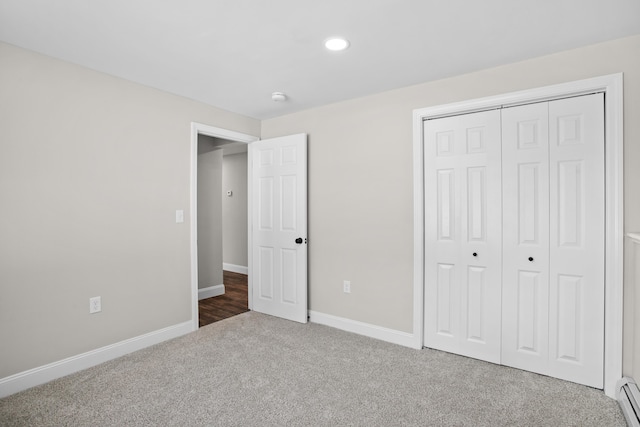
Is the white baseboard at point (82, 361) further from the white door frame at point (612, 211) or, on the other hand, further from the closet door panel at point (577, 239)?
the white door frame at point (612, 211)

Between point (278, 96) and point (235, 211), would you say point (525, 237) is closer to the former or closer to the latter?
point (278, 96)

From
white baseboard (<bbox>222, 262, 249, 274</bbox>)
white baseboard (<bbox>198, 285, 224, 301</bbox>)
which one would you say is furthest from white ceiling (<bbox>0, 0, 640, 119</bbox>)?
white baseboard (<bbox>222, 262, 249, 274</bbox>)

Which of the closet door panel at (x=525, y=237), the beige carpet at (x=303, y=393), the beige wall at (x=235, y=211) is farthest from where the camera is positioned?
the beige wall at (x=235, y=211)

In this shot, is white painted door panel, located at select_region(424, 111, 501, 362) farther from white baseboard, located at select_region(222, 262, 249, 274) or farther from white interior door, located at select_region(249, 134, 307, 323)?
white baseboard, located at select_region(222, 262, 249, 274)

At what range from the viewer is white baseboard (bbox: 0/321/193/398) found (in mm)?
2242

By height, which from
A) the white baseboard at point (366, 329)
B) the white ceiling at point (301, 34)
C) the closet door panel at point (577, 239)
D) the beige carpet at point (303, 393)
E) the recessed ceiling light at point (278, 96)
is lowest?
the beige carpet at point (303, 393)

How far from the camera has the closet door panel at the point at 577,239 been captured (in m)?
2.25

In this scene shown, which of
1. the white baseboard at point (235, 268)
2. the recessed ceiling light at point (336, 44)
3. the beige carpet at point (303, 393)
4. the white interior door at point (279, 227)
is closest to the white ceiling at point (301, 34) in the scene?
the recessed ceiling light at point (336, 44)

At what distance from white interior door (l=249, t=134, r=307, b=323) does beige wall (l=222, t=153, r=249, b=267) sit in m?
2.37

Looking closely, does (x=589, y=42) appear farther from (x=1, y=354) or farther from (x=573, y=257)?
(x=1, y=354)

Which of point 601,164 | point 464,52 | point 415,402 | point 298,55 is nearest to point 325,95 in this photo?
point 298,55

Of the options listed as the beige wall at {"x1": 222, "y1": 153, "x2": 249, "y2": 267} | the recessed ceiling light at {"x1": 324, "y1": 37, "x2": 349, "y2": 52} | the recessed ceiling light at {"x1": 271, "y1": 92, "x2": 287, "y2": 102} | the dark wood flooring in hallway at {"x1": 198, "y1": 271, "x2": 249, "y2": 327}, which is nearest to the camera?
the recessed ceiling light at {"x1": 324, "y1": 37, "x2": 349, "y2": 52}

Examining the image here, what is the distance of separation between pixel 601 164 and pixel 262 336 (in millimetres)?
3031

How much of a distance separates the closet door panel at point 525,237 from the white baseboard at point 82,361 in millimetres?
2933
